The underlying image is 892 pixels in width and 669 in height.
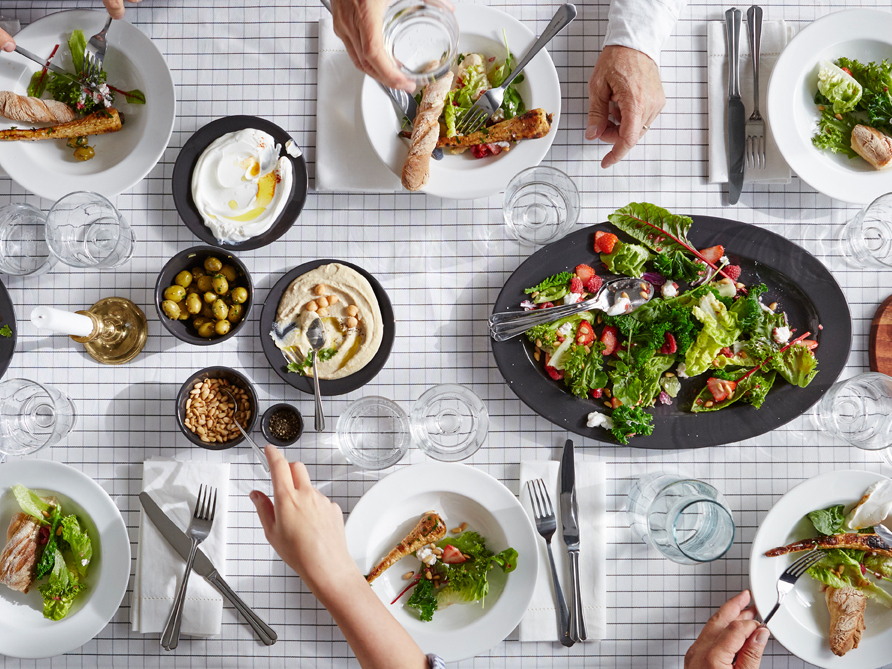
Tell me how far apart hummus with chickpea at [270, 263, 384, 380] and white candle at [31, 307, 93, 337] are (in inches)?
18.9

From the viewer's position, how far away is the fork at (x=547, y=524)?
1755 millimetres

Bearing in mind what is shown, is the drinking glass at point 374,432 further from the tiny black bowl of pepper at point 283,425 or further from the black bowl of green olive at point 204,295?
the black bowl of green olive at point 204,295

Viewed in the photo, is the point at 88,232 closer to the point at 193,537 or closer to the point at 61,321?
the point at 61,321

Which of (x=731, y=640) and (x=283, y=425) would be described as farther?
(x=283, y=425)

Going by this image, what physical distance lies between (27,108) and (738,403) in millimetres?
2162

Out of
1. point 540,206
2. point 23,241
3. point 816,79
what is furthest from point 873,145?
point 23,241

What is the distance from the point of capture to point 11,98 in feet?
5.61

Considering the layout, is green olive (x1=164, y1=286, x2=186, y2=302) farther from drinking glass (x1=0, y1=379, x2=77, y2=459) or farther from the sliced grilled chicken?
the sliced grilled chicken

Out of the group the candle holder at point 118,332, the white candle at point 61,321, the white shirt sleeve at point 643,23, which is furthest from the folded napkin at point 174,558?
the white shirt sleeve at point 643,23

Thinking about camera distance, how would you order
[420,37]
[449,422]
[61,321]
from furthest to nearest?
[449,422], [61,321], [420,37]

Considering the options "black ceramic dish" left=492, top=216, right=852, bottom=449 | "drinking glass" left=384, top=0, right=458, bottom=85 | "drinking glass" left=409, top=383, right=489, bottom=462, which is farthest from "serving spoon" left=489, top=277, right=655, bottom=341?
"drinking glass" left=384, top=0, right=458, bottom=85

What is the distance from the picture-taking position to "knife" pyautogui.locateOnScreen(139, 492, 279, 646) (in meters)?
1.76

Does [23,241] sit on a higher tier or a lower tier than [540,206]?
lower

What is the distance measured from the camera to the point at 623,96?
66.4 inches
